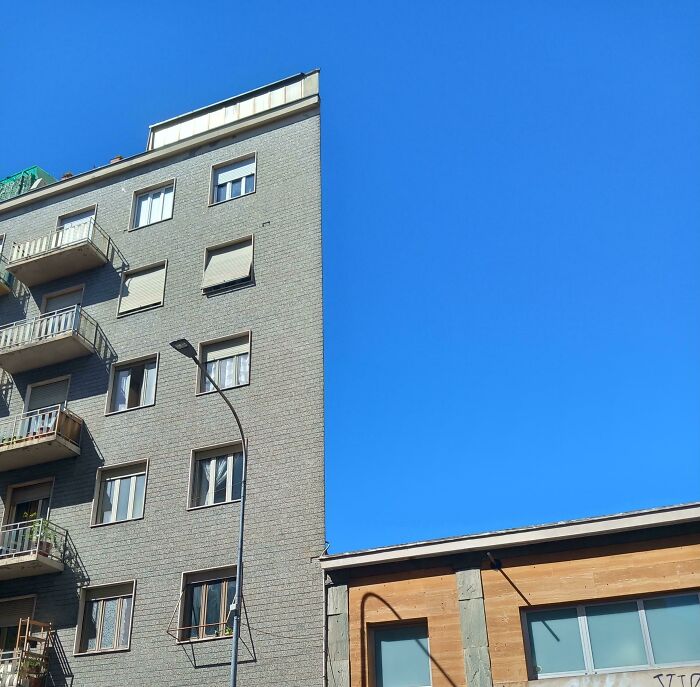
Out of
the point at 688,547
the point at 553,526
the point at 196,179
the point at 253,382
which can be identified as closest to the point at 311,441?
the point at 253,382

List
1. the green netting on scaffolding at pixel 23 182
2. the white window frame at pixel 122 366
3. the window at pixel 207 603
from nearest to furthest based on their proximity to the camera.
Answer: the window at pixel 207 603, the white window frame at pixel 122 366, the green netting on scaffolding at pixel 23 182

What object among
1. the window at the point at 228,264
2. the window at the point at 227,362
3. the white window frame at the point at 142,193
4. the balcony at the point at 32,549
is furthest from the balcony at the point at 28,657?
the white window frame at the point at 142,193

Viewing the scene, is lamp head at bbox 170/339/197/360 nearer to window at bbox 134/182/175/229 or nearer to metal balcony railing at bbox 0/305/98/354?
metal balcony railing at bbox 0/305/98/354

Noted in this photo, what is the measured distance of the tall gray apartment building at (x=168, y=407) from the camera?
18.6m

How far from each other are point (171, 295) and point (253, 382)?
4.62 metres

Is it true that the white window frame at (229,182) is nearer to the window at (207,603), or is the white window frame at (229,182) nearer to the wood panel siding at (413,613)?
the window at (207,603)

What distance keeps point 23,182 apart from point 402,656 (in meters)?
23.2

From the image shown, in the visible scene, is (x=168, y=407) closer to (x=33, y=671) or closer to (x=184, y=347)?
(x=184, y=347)

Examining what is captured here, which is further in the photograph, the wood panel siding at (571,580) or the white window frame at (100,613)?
the white window frame at (100,613)

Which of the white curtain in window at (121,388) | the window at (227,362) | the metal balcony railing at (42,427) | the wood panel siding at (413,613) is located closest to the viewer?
the wood panel siding at (413,613)

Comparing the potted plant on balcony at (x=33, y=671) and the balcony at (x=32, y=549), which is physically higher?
the balcony at (x=32, y=549)

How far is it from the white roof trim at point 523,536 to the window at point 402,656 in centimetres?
143

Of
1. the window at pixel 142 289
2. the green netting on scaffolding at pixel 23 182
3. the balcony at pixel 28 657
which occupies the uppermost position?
the green netting on scaffolding at pixel 23 182

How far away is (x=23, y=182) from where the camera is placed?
100 ft
